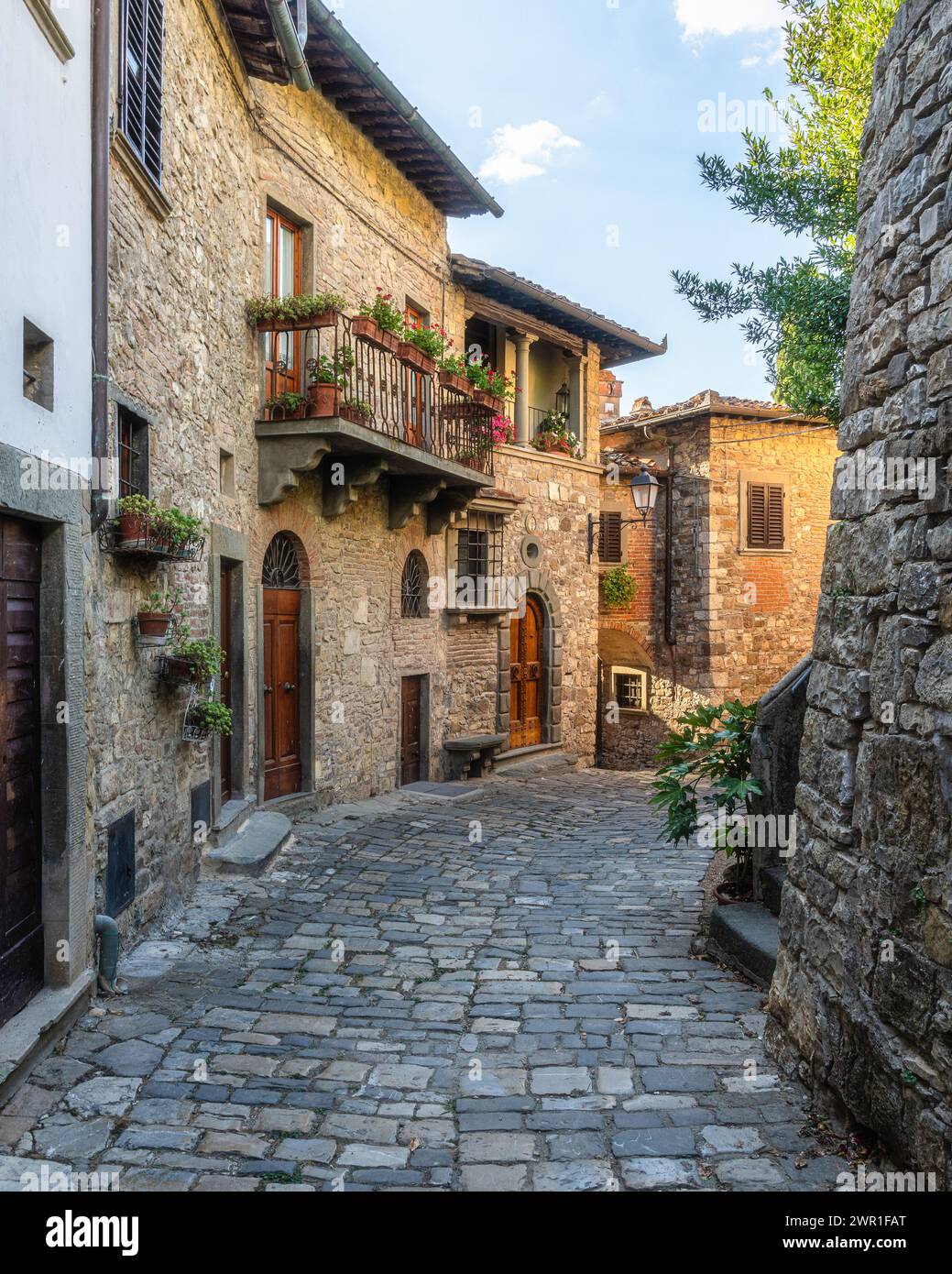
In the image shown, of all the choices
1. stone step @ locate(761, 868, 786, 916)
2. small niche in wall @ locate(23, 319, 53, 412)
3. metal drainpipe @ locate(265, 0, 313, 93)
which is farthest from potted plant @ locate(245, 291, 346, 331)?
stone step @ locate(761, 868, 786, 916)

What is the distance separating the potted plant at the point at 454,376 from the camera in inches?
459

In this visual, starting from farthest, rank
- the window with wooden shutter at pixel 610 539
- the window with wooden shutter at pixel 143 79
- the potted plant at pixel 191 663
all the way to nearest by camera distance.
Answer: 1. the window with wooden shutter at pixel 610 539
2. the potted plant at pixel 191 663
3. the window with wooden shutter at pixel 143 79

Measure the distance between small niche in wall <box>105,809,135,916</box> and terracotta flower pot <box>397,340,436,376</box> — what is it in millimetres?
6160

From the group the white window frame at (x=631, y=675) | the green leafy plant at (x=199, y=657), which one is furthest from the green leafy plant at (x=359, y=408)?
the white window frame at (x=631, y=675)

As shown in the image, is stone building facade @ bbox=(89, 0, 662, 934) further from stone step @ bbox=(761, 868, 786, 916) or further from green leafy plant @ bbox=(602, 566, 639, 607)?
stone step @ bbox=(761, 868, 786, 916)

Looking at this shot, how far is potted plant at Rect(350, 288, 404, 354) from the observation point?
9.35 meters

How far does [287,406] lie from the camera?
923 centimetres

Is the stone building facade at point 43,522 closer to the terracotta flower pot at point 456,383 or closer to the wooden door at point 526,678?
the terracotta flower pot at point 456,383

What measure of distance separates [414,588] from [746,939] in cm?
796

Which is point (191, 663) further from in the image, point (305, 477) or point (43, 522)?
point (305, 477)

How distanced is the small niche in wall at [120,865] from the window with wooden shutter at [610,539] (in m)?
14.2

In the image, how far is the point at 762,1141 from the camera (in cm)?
359
